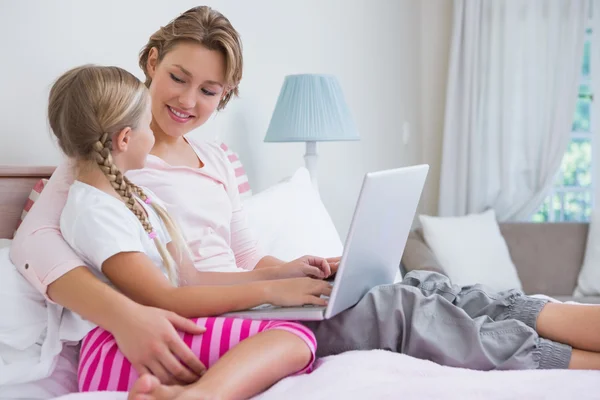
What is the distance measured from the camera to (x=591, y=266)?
365 centimetres

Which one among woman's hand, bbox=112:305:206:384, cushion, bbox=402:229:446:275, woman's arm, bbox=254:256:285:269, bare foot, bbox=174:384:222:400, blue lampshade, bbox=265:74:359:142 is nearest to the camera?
bare foot, bbox=174:384:222:400

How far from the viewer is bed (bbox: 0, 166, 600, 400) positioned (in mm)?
1107

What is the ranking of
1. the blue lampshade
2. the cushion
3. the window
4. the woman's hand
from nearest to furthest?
1. the woman's hand
2. the blue lampshade
3. the cushion
4. the window

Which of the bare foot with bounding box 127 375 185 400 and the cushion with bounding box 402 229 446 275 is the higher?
the bare foot with bounding box 127 375 185 400

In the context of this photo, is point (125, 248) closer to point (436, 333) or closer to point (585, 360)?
point (436, 333)

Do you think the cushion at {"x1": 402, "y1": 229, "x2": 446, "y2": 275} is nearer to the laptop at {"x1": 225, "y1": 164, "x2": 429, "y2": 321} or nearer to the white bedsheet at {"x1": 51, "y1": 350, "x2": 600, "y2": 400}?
the laptop at {"x1": 225, "y1": 164, "x2": 429, "y2": 321}

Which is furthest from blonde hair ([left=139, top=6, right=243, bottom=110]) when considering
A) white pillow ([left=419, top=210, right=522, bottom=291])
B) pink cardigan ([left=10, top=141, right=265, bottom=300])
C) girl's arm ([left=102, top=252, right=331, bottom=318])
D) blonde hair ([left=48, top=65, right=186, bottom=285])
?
white pillow ([left=419, top=210, right=522, bottom=291])

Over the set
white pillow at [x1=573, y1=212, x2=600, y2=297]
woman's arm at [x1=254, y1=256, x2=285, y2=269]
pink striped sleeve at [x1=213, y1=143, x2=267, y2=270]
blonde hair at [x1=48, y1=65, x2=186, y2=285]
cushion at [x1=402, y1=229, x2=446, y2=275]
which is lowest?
white pillow at [x1=573, y1=212, x2=600, y2=297]

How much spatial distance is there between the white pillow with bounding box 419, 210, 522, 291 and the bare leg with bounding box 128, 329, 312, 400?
238 centimetres

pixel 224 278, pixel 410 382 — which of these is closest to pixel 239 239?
pixel 224 278

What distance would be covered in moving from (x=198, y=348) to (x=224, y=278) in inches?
12.2

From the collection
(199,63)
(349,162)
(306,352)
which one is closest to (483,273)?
(349,162)

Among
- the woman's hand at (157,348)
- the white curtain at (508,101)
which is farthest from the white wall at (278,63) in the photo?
the woman's hand at (157,348)

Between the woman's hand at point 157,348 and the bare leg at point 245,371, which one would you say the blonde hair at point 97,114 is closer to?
the woman's hand at point 157,348
